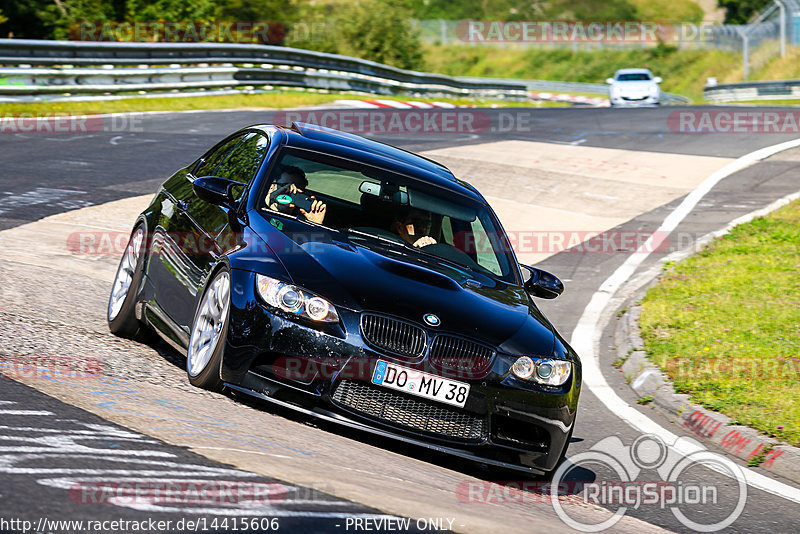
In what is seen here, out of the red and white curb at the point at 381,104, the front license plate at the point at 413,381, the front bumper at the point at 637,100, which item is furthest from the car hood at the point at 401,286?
the front bumper at the point at 637,100

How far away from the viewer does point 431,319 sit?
5.51 meters

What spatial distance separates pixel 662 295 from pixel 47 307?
6.34 metres

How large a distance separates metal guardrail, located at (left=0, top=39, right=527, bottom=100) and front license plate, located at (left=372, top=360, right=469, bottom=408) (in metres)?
16.9

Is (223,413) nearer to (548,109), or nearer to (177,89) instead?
(177,89)

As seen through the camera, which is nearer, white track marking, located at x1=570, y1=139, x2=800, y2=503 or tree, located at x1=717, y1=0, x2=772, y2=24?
white track marking, located at x1=570, y1=139, x2=800, y2=503

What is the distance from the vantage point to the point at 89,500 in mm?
3670

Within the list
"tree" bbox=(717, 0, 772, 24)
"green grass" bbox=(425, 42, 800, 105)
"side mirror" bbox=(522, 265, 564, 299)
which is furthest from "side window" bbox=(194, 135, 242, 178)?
"tree" bbox=(717, 0, 772, 24)

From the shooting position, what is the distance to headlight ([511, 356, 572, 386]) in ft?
18.4

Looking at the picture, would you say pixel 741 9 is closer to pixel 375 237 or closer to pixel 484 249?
pixel 484 249

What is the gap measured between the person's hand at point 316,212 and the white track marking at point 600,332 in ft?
8.90

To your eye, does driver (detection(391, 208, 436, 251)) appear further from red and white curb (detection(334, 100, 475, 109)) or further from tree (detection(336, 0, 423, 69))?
tree (detection(336, 0, 423, 69))

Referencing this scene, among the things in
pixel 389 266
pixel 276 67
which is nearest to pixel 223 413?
pixel 389 266

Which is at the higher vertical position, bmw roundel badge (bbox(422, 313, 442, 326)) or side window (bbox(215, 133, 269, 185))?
side window (bbox(215, 133, 269, 185))

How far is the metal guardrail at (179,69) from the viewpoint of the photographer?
20531mm
